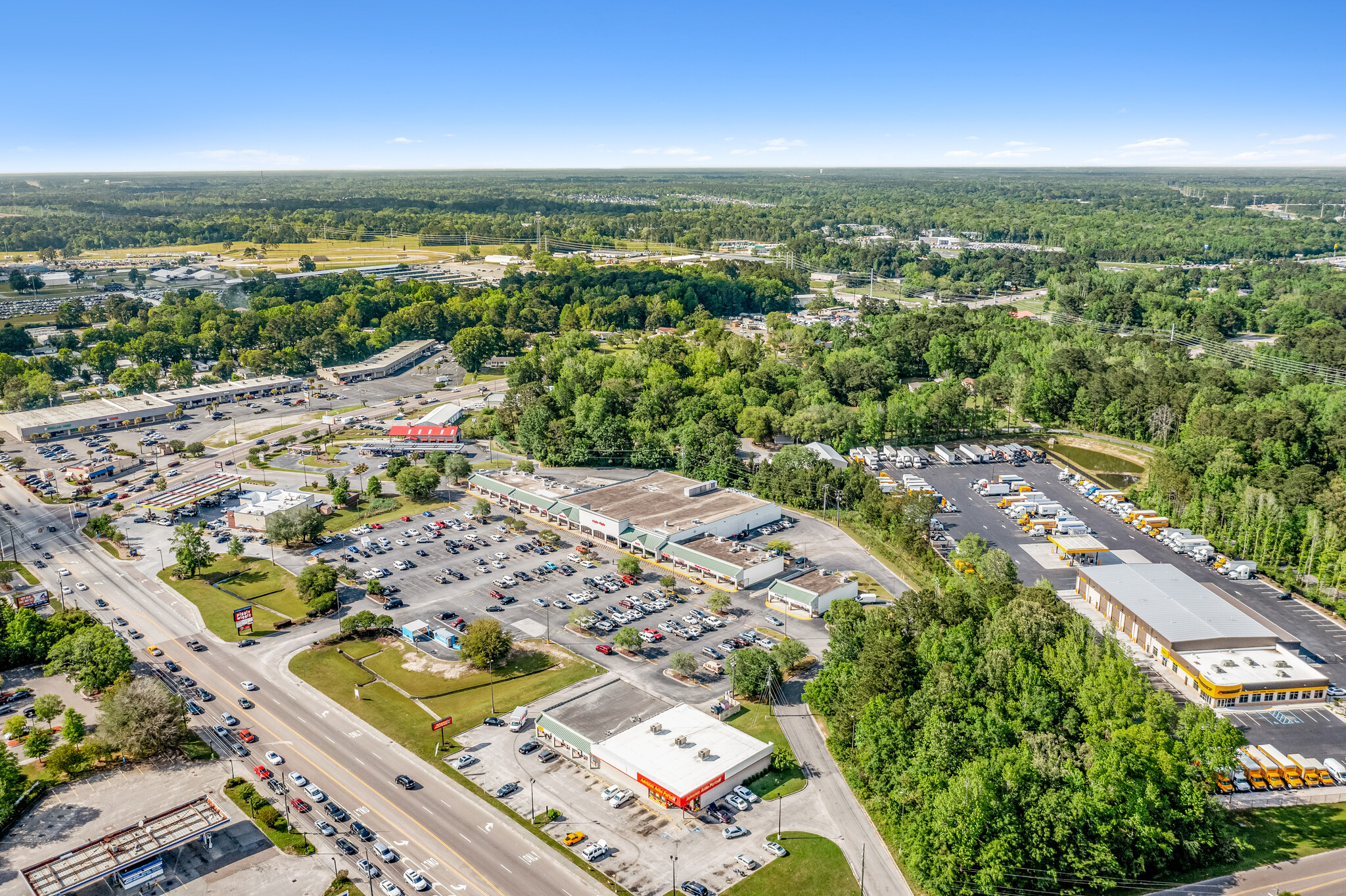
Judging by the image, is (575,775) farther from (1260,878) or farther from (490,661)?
(1260,878)

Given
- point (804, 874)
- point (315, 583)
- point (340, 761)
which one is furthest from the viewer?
point (315, 583)

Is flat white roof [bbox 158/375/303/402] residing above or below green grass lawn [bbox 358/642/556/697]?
above

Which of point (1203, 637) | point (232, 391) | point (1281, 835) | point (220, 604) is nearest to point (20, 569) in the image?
point (220, 604)

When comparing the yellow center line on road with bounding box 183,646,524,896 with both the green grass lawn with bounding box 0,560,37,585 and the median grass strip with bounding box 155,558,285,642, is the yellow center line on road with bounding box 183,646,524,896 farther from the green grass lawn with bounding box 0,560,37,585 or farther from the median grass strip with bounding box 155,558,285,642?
the green grass lawn with bounding box 0,560,37,585

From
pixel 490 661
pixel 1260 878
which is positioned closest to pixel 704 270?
pixel 490 661

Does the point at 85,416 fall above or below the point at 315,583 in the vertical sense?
above

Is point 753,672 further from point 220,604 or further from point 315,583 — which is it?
point 220,604

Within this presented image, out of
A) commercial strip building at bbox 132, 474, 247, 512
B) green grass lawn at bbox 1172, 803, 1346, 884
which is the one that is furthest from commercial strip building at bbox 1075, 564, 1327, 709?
commercial strip building at bbox 132, 474, 247, 512
